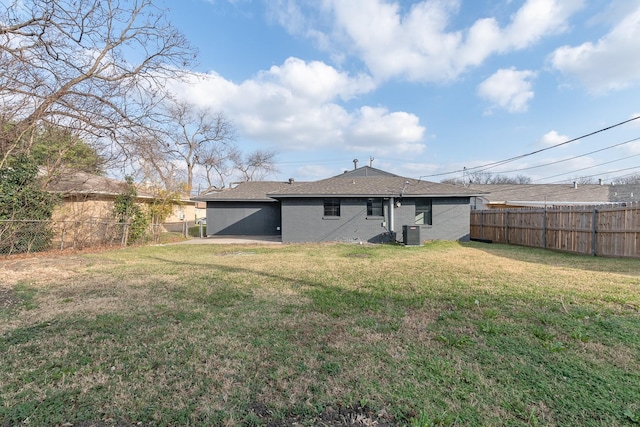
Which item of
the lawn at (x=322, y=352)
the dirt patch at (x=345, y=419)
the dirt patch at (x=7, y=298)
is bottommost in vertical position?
the dirt patch at (x=345, y=419)

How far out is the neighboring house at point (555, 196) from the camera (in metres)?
23.5

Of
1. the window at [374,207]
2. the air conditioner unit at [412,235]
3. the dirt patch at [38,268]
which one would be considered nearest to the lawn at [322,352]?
the dirt patch at [38,268]

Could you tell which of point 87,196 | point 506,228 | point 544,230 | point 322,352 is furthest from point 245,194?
point 322,352

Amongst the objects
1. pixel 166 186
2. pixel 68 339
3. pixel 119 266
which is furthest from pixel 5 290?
pixel 166 186

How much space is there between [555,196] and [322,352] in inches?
1158

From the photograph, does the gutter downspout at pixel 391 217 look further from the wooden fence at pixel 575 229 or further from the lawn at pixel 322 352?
the lawn at pixel 322 352

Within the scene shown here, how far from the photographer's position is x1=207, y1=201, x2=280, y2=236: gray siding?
18.3 m

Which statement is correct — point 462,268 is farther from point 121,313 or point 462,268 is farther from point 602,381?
point 121,313

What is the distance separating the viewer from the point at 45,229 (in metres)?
9.87

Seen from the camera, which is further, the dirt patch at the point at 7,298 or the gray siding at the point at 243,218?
the gray siding at the point at 243,218

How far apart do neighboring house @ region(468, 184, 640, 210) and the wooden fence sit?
11.5m

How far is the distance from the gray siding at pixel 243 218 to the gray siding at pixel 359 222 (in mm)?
4458

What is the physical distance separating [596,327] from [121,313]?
6231 mm

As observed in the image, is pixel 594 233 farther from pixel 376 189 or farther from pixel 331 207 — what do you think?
pixel 331 207
